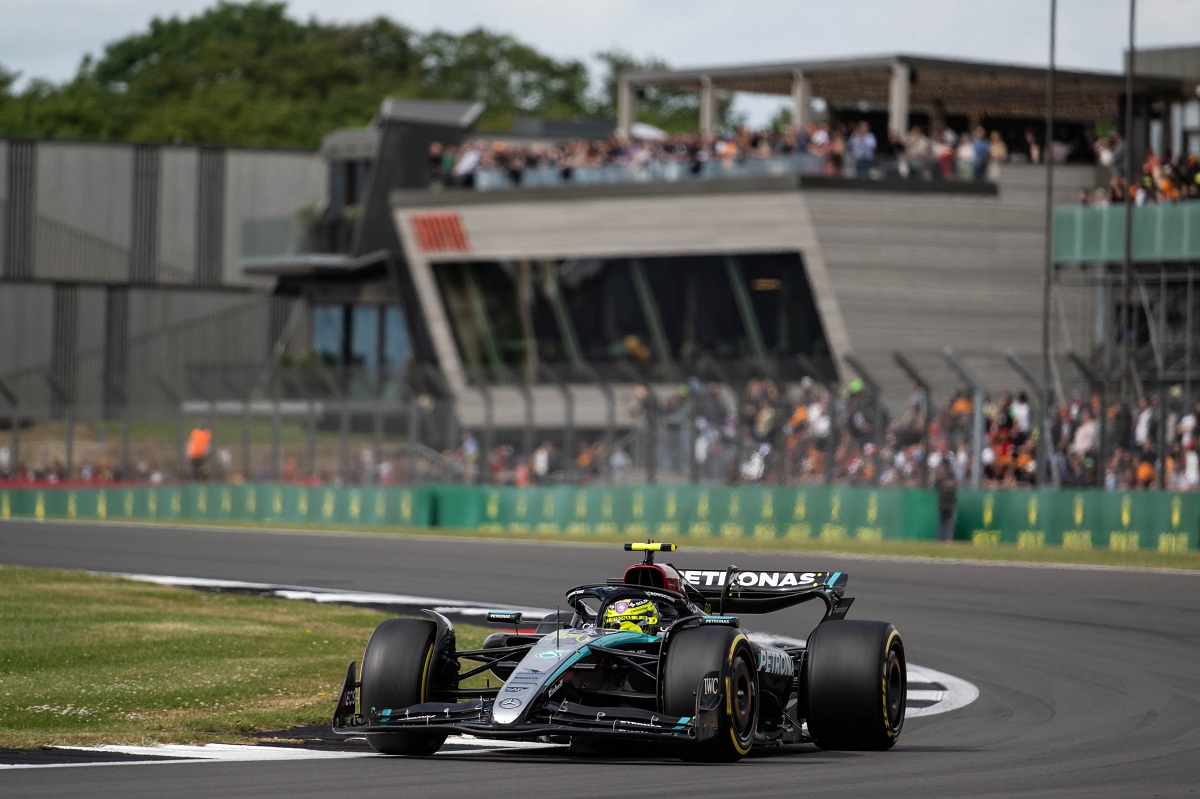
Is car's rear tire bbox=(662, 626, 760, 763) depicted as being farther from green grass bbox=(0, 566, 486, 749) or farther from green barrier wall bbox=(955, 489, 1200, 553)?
green barrier wall bbox=(955, 489, 1200, 553)

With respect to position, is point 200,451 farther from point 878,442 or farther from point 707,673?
point 707,673

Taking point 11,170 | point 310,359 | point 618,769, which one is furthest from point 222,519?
point 618,769

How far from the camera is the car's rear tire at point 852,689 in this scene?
10258mm

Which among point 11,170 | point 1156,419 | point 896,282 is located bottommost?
point 1156,419

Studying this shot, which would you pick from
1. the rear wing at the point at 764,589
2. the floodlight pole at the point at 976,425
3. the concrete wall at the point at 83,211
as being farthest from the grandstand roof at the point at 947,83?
the rear wing at the point at 764,589

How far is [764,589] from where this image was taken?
37.6 ft

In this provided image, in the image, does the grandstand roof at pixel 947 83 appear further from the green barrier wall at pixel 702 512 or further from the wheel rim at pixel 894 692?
the wheel rim at pixel 894 692

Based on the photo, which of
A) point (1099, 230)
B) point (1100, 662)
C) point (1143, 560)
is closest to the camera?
point (1100, 662)

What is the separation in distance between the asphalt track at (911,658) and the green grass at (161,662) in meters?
1.59

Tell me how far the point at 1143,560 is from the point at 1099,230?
12874 millimetres

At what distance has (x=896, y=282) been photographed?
38.9m

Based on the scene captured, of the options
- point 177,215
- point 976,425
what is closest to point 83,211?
point 177,215

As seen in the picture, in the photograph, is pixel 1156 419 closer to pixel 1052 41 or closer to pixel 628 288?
pixel 1052 41

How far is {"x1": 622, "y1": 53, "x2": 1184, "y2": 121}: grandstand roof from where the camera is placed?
40438mm
